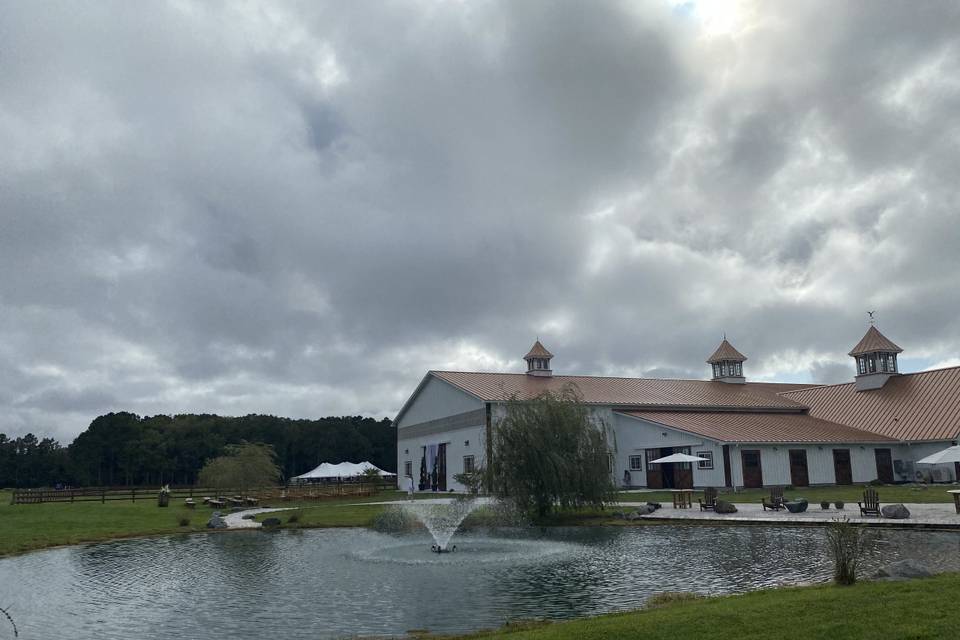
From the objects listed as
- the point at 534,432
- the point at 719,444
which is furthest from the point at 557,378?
the point at 534,432

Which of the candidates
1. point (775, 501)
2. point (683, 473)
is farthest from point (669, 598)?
point (683, 473)

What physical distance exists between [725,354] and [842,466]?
16764mm

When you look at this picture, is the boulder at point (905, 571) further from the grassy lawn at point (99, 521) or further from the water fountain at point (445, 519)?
the grassy lawn at point (99, 521)

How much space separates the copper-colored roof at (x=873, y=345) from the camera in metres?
49.4

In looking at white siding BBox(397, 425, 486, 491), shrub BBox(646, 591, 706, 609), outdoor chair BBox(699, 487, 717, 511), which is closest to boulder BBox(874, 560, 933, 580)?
shrub BBox(646, 591, 706, 609)

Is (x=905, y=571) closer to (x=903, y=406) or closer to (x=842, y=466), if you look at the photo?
(x=842, y=466)

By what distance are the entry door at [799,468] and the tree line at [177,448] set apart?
58451mm

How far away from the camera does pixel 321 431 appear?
92125mm

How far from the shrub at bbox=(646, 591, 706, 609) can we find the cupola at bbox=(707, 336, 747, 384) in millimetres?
48275

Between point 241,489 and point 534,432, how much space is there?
2517 centimetres

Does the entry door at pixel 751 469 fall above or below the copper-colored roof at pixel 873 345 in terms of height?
below

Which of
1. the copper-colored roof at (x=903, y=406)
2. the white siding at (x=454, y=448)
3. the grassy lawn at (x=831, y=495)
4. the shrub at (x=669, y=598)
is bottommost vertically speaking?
the shrub at (x=669, y=598)

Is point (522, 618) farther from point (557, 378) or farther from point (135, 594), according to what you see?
point (557, 378)

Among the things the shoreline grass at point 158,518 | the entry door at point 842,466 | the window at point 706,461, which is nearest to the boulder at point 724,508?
the shoreline grass at point 158,518
